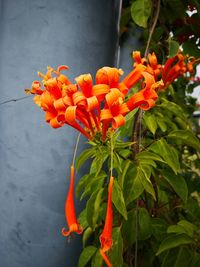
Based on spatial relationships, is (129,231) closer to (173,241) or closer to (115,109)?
(173,241)

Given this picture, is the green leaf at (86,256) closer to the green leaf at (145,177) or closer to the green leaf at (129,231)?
the green leaf at (129,231)

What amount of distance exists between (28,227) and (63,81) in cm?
60

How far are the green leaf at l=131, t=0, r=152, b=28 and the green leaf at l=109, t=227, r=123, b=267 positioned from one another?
0.68 m

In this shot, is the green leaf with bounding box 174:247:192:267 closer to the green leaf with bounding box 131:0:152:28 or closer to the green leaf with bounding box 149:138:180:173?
the green leaf with bounding box 149:138:180:173

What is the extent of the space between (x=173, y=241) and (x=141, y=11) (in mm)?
746

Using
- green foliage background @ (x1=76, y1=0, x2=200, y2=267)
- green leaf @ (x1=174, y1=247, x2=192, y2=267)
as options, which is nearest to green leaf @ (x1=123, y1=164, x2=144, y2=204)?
green foliage background @ (x1=76, y1=0, x2=200, y2=267)

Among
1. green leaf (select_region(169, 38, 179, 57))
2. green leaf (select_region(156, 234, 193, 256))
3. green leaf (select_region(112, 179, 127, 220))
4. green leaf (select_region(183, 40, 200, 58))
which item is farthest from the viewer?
green leaf (select_region(183, 40, 200, 58))

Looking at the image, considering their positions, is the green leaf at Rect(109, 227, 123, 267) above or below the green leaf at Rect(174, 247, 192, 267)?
above

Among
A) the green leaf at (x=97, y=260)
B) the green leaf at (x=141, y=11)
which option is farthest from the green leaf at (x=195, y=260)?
the green leaf at (x=141, y=11)

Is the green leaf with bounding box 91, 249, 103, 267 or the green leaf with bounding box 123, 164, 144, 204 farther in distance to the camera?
the green leaf with bounding box 91, 249, 103, 267

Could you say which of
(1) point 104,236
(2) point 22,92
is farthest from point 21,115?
(1) point 104,236

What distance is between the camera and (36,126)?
113 centimetres

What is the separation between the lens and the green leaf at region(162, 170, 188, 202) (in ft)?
3.18

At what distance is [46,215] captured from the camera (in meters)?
1.16
